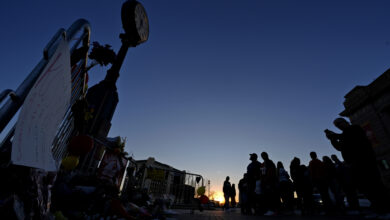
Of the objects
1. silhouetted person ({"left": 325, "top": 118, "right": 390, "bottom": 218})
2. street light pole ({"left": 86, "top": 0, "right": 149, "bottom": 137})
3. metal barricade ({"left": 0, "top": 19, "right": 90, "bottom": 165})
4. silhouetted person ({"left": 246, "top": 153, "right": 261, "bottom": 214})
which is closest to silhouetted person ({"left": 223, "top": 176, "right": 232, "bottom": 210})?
silhouetted person ({"left": 246, "top": 153, "right": 261, "bottom": 214})

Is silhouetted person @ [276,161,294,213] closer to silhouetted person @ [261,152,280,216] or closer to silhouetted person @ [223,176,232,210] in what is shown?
silhouetted person @ [261,152,280,216]

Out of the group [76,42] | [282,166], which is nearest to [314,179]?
[282,166]

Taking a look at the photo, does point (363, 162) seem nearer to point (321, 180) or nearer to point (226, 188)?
point (321, 180)

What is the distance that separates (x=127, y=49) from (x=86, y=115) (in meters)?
14.3

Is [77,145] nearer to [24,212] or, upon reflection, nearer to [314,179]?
[24,212]

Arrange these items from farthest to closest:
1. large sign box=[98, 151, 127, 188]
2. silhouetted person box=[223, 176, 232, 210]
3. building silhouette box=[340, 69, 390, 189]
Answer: building silhouette box=[340, 69, 390, 189] < silhouetted person box=[223, 176, 232, 210] < large sign box=[98, 151, 127, 188]

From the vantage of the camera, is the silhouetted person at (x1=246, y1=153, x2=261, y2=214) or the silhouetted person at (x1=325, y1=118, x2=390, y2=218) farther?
the silhouetted person at (x1=246, y1=153, x2=261, y2=214)

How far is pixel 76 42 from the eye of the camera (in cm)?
146

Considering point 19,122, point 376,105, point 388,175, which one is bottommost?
point 19,122

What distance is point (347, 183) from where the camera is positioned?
5723 millimetres

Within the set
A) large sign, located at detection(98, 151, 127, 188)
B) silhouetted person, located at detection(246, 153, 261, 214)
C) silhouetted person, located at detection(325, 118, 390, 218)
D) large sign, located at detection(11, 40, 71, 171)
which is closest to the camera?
large sign, located at detection(11, 40, 71, 171)

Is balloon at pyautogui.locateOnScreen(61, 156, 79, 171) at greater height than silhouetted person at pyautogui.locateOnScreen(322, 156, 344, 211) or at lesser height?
lesser

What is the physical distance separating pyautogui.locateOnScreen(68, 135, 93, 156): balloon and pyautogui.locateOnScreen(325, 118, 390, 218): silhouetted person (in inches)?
179

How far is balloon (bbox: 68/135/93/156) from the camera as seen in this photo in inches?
98.7
